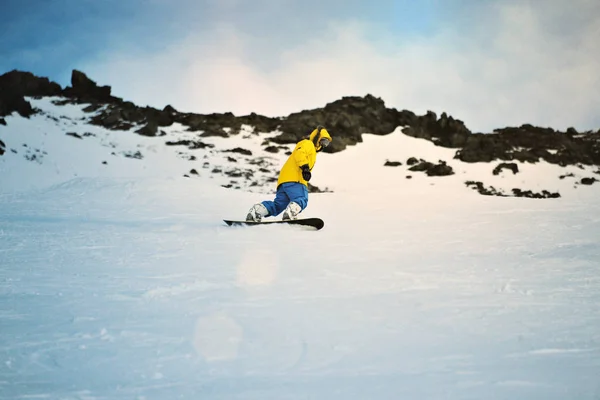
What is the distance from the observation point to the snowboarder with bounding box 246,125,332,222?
26.4 ft

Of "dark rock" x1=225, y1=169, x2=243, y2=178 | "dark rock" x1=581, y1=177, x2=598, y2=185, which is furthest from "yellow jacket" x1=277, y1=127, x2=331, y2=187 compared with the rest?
"dark rock" x1=581, y1=177, x2=598, y2=185

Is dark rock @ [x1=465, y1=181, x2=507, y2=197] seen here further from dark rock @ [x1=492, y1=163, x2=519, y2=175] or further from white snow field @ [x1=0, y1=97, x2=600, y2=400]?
white snow field @ [x1=0, y1=97, x2=600, y2=400]

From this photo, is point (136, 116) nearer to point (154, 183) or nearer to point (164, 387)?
point (154, 183)

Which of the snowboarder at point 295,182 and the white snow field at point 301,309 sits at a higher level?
the snowboarder at point 295,182

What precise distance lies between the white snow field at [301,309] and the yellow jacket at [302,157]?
0.97 metres

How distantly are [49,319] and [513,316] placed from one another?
114 inches

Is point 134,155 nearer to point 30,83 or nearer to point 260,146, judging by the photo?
point 260,146

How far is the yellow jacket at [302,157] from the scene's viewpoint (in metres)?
8.09

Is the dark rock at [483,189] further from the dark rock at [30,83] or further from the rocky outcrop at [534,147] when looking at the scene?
the dark rock at [30,83]

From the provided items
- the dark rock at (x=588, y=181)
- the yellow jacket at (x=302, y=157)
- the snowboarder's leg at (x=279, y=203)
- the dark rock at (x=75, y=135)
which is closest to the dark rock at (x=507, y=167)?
the dark rock at (x=588, y=181)

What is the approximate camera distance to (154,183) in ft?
41.0

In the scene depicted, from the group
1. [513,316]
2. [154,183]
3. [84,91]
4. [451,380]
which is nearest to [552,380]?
[451,380]

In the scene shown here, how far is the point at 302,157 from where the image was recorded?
26.6 ft

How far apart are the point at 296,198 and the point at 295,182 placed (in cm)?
26
